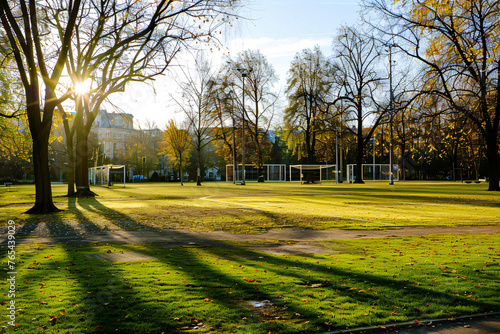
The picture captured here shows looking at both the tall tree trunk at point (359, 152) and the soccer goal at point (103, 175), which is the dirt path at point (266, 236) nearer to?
the soccer goal at point (103, 175)

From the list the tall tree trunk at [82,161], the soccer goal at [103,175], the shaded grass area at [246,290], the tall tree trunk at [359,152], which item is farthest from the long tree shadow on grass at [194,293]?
the tall tree trunk at [359,152]

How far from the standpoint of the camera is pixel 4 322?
159 inches

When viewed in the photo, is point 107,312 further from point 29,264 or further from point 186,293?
point 29,264

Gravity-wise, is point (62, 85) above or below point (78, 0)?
below

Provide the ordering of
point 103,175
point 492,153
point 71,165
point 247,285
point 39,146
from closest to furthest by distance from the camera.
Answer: point 247,285
point 39,146
point 71,165
point 492,153
point 103,175

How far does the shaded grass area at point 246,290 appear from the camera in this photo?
4180mm

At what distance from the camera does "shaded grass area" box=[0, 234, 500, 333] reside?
13.7 ft

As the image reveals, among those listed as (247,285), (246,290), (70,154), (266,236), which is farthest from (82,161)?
(246,290)

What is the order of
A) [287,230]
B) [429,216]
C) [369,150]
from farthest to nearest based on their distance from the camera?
[369,150] → [429,216] → [287,230]

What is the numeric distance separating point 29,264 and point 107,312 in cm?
311

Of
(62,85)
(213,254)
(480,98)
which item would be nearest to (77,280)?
(213,254)

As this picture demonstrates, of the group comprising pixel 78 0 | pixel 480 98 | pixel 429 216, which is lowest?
pixel 429 216

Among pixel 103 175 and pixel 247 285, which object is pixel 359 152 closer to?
pixel 103 175

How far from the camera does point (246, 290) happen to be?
17.2 feet
